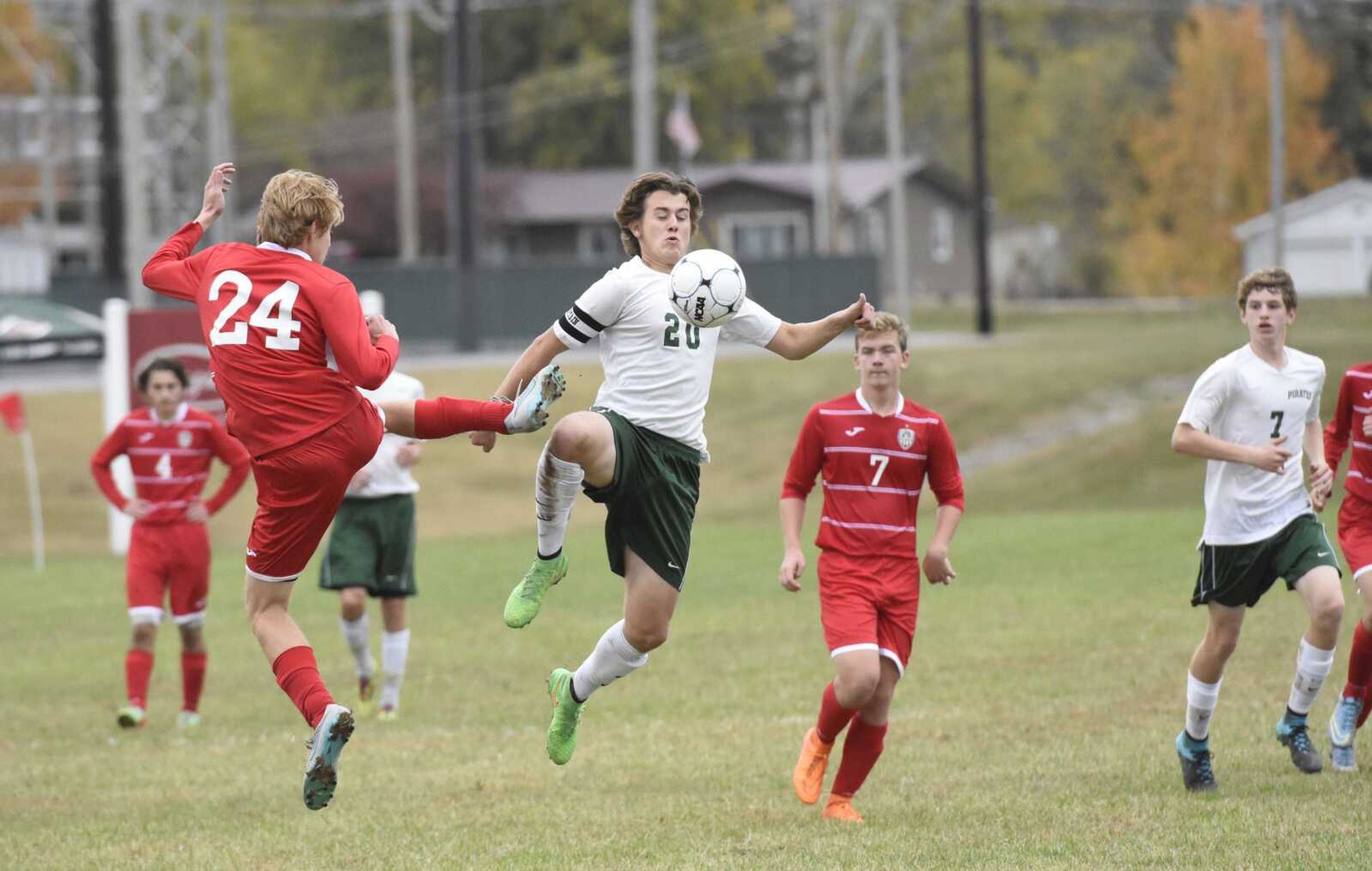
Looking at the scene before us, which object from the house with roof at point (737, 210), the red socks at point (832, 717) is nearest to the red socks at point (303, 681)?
the red socks at point (832, 717)

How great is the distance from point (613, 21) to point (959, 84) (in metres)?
19.4

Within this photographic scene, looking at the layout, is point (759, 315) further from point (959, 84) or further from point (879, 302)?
point (959, 84)

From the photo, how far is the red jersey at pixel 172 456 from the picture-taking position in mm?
11688

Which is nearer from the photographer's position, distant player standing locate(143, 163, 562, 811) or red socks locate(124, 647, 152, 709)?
distant player standing locate(143, 163, 562, 811)

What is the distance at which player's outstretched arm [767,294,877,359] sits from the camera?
7.46 m

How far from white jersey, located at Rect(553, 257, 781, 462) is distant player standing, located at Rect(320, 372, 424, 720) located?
448 cm

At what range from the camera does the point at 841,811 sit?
848 centimetres

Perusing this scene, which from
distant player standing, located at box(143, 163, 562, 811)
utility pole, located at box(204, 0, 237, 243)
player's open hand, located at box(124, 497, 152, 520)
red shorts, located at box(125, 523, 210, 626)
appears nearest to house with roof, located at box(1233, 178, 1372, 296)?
utility pole, located at box(204, 0, 237, 243)

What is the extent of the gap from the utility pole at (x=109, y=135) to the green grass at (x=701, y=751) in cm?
2394

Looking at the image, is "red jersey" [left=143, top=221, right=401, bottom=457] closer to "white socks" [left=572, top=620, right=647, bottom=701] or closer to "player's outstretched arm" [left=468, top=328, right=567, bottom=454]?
"player's outstretched arm" [left=468, top=328, right=567, bottom=454]

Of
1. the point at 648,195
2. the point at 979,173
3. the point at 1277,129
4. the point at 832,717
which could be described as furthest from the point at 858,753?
the point at 1277,129

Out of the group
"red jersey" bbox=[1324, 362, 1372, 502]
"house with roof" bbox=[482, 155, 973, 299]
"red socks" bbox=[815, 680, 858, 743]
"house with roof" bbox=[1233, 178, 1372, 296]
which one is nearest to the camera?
"red socks" bbox=[815, 680, 858, 743]

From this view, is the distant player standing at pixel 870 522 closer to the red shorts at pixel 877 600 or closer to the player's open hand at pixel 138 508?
the red shorts at pixel 877 600

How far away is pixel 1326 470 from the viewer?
8.62 meters
